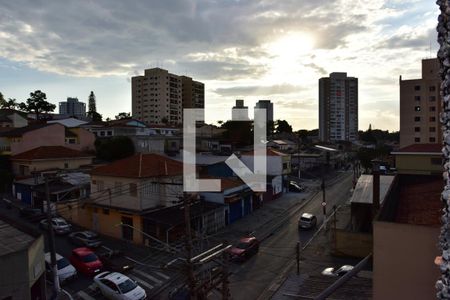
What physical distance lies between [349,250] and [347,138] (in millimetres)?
90158

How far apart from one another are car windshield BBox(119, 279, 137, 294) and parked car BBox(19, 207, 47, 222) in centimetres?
1344

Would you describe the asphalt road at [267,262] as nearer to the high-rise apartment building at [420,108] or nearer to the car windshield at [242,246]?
the car windshield at [242,246]

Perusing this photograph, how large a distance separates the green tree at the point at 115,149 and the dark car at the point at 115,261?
20573mm

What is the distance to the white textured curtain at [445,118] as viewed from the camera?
2.68 meters

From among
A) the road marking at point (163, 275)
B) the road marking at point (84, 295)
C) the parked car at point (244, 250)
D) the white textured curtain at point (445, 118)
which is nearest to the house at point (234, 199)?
the parked car at point (244, 250)

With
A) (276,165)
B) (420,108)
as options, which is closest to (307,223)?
(276,165)

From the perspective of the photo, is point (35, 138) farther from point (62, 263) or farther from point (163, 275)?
point (163, 275)

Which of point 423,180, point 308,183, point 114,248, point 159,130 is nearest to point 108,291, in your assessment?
point 114,248

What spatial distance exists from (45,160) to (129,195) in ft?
48.1

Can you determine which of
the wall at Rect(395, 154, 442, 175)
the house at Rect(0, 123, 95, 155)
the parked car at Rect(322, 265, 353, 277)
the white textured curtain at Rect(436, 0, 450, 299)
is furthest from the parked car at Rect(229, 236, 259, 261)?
the house at Rect(0, 123, 95, 155)

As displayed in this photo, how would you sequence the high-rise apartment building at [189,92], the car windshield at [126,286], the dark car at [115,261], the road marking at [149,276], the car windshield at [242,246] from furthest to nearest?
the high-rise apartment building at [189,92]
the car windshield at [242,246]
the dark car at [115,261]
the road marking at [149,276]
the car windshield at [126,286]

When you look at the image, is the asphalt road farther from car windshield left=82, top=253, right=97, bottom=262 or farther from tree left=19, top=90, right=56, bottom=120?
tree left=19, top=90, right=56, bottom=120

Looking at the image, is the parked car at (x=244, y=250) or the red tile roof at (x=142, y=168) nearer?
the parked car at (x=244, y=250)

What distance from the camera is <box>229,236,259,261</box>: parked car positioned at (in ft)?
58.1
